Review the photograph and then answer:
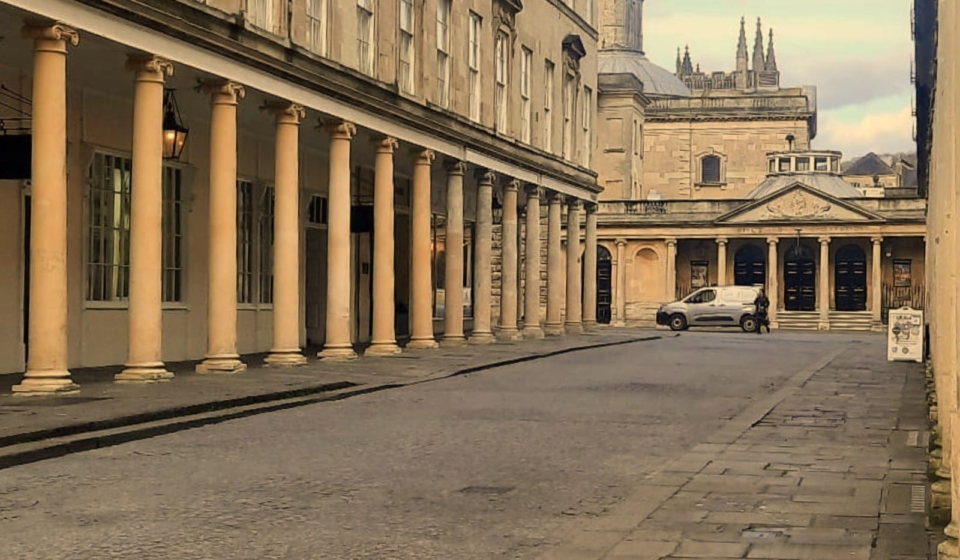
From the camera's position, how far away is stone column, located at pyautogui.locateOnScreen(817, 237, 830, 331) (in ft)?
212

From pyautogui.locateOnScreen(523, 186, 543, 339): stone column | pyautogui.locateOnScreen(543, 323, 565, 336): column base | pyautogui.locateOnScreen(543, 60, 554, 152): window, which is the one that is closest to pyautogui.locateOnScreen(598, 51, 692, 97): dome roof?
pyautogui.locateOnScreen(543, 60, 554, 152): window

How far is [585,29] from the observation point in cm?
4356

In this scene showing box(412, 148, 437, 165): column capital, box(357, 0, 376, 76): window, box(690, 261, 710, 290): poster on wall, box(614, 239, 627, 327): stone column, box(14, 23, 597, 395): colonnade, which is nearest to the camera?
box(14, 23, 597, 395): colonnade

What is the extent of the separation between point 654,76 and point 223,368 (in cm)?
7942

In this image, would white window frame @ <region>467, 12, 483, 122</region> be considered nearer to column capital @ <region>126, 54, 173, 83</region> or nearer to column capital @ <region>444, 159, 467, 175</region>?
column capital @ <region>444, 159, 467, 175</region>

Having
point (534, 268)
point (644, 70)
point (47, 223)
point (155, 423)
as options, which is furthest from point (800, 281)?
point (155, 423)

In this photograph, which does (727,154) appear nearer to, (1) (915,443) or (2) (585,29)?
(2) (585,29)

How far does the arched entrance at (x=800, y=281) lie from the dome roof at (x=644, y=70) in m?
28.5

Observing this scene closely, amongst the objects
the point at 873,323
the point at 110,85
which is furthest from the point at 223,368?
the point at 873,323

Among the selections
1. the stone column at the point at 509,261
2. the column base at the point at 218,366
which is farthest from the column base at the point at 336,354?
the stone column at the point at 509,261

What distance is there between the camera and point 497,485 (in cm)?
974

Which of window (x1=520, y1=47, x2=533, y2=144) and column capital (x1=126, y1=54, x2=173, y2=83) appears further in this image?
window (x1=520, y1=47, x2=533, y2=144)

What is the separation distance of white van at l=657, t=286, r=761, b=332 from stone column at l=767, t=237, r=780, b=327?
1047cm

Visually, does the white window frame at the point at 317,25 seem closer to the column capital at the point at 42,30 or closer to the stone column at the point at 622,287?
the column capital at the point at 42,30
